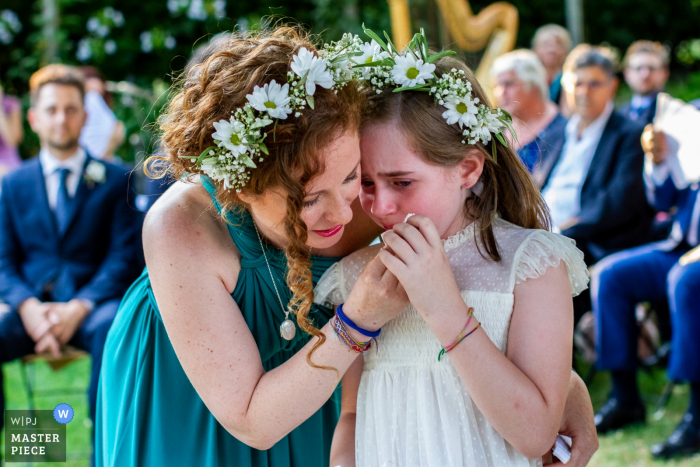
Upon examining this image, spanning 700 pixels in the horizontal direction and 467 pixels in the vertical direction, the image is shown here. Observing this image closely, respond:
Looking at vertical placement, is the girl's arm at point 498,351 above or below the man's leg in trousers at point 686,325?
above

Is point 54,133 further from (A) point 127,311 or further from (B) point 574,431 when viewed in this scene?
(B) point 574,431

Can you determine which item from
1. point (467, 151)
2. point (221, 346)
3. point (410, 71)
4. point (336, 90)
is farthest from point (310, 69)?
point (221, 346)

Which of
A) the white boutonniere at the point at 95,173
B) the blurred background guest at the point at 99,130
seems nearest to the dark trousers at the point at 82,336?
the white boutonniere at the point at 95,173

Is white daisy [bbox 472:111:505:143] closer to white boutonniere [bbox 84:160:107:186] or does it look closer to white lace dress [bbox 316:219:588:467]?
white lace dress [bbox 316:219:588:467]

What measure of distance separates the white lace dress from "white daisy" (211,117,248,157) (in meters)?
0.63

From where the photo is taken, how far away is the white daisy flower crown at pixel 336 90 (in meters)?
1.45

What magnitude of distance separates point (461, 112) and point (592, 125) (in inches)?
135

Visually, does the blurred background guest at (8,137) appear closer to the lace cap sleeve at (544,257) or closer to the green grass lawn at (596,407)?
the green grass lawn at (596,407)

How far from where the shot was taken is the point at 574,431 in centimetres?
172

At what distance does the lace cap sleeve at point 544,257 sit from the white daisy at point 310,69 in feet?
2.08

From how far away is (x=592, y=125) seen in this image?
15.6 feet

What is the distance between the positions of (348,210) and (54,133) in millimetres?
3377

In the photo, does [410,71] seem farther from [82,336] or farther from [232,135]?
[82,336]

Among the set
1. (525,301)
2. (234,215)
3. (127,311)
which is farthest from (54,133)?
(525,301)
